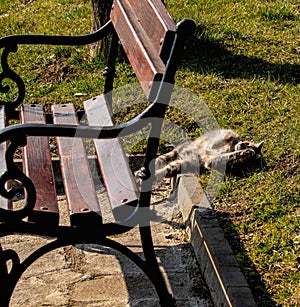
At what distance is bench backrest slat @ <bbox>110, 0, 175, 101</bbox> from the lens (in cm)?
355

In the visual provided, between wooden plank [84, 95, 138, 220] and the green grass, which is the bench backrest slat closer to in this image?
wooden plank [84, 95, 138, 220]

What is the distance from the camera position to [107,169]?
152 inches

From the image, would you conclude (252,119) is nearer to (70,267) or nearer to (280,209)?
(280,209)

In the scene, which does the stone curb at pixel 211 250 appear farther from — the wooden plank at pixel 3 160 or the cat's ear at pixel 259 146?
the wooden plank at pixel 3 160

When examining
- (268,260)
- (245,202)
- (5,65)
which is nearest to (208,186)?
(245,202)

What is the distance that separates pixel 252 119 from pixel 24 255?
7.49 ft

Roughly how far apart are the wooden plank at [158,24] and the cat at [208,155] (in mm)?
1356

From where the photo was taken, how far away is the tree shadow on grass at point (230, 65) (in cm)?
654

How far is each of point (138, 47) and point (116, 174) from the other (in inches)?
27.3

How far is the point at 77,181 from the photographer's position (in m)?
3.79

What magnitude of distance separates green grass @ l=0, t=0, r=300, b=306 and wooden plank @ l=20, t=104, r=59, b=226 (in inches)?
48.0

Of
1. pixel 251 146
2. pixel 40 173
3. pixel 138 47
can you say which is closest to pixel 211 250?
pixel 40 173

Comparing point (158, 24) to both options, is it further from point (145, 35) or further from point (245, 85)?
point (245, 85)

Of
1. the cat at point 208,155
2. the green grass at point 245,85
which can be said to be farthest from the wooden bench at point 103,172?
the cat at point 208,155
